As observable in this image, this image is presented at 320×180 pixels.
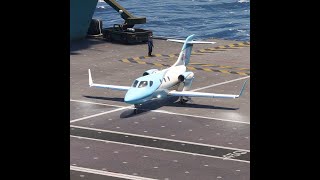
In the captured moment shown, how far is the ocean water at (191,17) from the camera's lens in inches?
4801

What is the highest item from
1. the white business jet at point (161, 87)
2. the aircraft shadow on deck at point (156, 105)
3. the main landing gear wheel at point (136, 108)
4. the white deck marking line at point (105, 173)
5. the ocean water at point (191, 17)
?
the white business jet at point (161, 87)

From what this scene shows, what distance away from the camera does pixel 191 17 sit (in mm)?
146000

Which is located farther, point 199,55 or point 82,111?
point 199,55

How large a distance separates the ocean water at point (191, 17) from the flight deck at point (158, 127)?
52.3 m

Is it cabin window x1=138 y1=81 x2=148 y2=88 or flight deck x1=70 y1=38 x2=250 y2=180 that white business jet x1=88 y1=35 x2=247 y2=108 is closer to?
cabin window x1=138 y1=81 x2=148 y2=88

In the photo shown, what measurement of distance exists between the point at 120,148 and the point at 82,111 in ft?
32.7

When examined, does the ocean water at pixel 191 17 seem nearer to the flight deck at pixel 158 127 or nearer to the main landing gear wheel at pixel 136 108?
the flight deck at pixel 158 127

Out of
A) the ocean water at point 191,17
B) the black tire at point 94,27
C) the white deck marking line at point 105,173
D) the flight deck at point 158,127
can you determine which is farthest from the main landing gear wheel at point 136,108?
the ocean water at point 191,17

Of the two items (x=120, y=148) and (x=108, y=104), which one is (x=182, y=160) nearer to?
(x=120, y=148)

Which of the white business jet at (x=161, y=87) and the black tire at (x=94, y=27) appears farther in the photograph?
the black tire at (x=94, y=27)

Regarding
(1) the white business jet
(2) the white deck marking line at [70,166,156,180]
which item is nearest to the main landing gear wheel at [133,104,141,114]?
(1) the white business jet

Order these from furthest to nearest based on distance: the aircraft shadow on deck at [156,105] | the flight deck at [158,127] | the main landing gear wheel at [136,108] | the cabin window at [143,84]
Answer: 1. the main landing gear wheel at [136,108]
2. the aircraft shadow on deck at [156,105]
3. the cabin window at [143,84]
4. the flight deck at [158,127]
